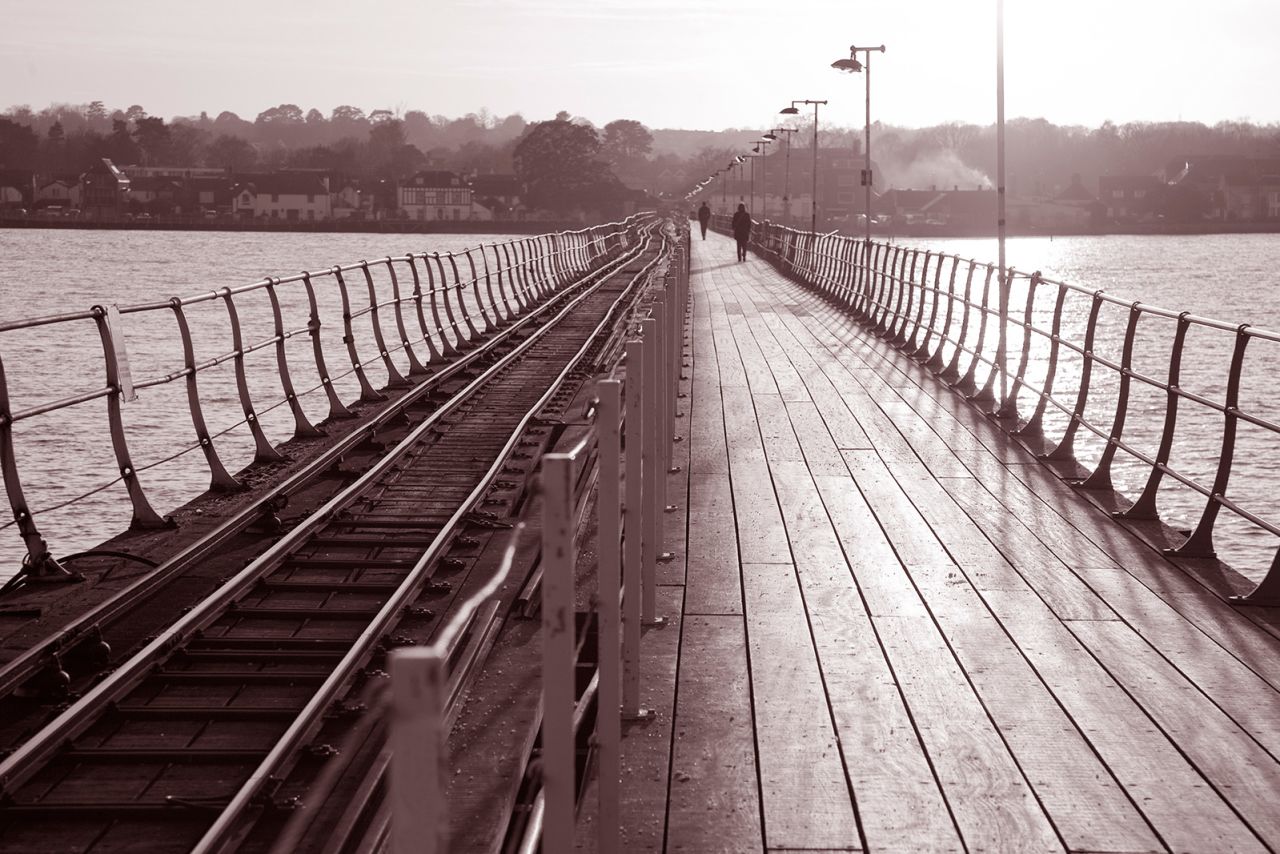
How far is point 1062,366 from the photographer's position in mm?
61719

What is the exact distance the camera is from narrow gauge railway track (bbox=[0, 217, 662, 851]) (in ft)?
18.5

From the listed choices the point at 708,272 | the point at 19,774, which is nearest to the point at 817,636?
the point at 19,774

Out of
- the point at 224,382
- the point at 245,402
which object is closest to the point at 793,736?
the point at 245,402

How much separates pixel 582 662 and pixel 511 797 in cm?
181

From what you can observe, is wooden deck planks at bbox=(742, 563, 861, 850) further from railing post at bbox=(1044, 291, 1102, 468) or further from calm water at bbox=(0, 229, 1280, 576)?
railing post at bbox=(1044, 291, 1102, 468)

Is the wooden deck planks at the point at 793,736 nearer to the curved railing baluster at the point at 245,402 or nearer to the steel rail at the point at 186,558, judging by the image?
the steel rail at the point at 186,558

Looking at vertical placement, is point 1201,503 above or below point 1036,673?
below

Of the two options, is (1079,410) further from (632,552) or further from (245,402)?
(632,552)

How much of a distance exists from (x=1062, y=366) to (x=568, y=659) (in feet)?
197

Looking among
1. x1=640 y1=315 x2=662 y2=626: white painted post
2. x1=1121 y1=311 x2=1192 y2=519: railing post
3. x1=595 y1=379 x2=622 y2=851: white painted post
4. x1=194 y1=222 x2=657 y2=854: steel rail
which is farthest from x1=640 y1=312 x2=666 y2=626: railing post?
x1=1121 y1=311 x2=1192 y2=519: railing post

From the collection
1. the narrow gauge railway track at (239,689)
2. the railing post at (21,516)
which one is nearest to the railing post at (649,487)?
the narrow gauge railway track at (239,689)

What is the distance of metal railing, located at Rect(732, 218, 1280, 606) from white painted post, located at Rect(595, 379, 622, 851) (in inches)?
144

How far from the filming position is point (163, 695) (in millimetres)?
6977

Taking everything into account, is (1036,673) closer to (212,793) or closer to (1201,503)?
(212,793)
